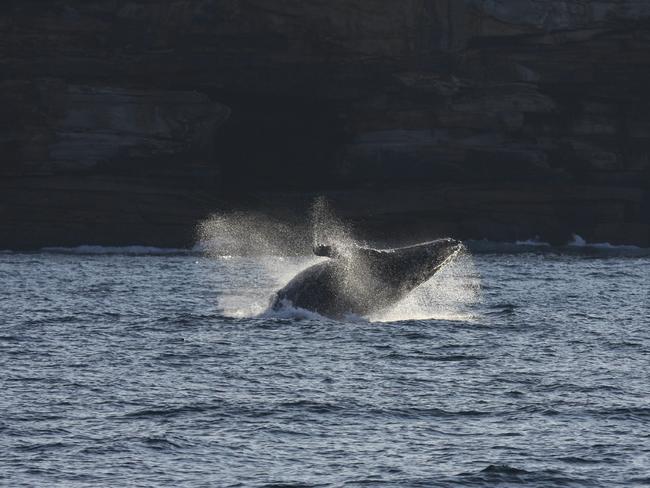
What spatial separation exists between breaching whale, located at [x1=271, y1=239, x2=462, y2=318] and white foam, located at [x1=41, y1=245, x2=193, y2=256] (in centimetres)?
4108

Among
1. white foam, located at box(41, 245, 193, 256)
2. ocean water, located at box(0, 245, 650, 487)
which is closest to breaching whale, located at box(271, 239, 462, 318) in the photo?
ocean water, located at box(0, 245, 650, 487)

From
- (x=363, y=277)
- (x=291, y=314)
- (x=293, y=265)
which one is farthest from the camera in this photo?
(x=293, y=265)

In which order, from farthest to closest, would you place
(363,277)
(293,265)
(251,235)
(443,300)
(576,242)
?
(251,235), (576,242), (293,265), (443,300), (363,277)

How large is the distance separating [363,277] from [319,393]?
8.89 metres

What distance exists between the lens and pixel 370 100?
3201 inches

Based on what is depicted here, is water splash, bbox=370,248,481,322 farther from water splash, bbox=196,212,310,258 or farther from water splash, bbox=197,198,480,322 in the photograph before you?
water splash, bbox=196,212,310,258

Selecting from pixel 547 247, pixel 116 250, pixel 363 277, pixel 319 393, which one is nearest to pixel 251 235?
pixel 116 250

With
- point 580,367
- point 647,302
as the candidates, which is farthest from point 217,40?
point 580,367

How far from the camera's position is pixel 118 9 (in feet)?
261

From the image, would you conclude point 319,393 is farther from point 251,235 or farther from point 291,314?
point 251,235

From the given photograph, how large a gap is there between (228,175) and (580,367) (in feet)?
190

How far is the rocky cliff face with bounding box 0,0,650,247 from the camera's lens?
257ft

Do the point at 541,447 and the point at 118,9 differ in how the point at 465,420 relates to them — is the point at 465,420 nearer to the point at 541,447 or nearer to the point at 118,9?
the point at 541,447

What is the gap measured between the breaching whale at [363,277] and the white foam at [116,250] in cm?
4108
